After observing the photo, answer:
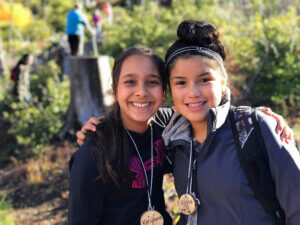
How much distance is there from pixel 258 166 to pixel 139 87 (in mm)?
873

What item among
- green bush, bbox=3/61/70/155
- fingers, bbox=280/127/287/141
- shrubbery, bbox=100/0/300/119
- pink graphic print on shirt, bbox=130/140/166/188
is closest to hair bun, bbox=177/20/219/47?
fingers, bbox=280/127/287/141

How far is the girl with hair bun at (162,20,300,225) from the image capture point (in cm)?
154

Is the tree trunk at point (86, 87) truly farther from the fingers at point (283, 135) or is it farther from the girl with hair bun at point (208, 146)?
the fingers at point (283, 135)

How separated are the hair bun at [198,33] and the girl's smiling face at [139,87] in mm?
306

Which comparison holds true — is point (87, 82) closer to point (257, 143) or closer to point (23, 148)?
point (23, 148)

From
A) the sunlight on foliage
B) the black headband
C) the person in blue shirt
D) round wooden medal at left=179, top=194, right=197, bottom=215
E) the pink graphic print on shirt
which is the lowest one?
round wooden medal at left=179, top=194, right=197, bottom=215

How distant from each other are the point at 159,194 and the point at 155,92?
721 millimetres

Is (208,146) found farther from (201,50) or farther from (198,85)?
(201,50)

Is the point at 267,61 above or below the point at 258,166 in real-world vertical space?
above

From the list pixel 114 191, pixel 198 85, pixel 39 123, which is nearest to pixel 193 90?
pixel 198 85

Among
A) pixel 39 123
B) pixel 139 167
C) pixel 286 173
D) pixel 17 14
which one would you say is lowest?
pixel 39 123

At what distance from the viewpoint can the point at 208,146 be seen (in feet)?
5.66

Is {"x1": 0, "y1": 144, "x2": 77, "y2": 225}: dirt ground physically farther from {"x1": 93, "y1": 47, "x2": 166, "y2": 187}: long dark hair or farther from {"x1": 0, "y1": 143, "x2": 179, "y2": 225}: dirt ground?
{"x1": 93, "y1": 47, "x2": 166, "y2": 187}: long dark hair

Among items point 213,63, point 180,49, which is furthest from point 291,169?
point 180,49
